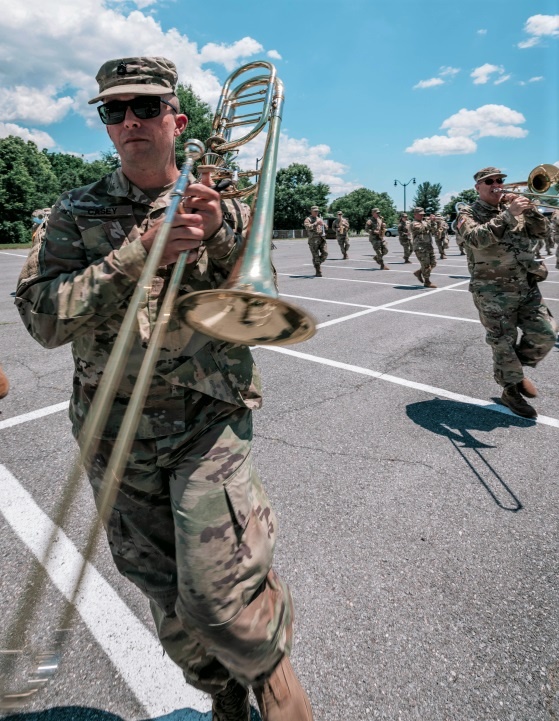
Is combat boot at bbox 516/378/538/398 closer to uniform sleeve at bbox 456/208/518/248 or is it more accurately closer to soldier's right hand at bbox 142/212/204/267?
uniform sleeve at bbox 456/208/518/248

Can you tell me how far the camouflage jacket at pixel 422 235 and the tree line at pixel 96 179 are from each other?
66.8 inches

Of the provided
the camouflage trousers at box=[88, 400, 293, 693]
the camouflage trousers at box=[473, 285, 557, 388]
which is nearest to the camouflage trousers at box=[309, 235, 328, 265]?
the camouflage trousers at box=[473, 285, 557, 388]

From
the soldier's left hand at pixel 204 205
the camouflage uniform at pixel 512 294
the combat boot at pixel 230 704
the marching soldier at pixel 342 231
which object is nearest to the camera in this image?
the soldier's left hand at pixel 204 205

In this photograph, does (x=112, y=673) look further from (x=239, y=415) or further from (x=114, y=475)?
(x=239, y=415)

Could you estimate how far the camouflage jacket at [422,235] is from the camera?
13602mm

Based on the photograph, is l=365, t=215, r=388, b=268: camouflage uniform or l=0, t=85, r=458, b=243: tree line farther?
l=0, t=85, r=458, b=243: tree line

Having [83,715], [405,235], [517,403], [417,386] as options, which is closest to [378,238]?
[405,235]

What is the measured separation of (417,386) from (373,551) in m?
2.94

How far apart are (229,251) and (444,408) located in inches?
140

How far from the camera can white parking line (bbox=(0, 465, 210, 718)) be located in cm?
195

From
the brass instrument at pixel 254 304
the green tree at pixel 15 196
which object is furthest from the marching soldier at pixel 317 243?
the green tree at pixel 15 196

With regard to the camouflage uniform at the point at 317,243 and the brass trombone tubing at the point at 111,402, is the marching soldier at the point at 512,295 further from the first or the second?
the camouflage uniform at the point at 317,243

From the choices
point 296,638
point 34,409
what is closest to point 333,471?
point 296,638

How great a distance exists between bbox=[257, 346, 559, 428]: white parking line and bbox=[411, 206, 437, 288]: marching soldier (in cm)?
768
